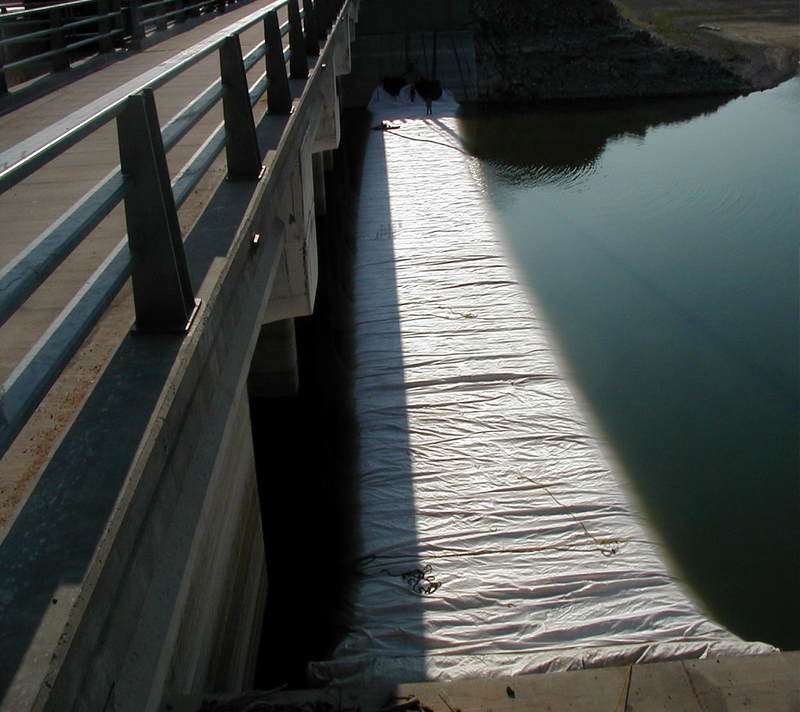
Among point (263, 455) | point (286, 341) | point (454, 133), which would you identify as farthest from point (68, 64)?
point (454, 133)

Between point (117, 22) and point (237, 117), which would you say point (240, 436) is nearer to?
point (237, 117)

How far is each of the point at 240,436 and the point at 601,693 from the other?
3432mm

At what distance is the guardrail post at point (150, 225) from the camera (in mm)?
3439

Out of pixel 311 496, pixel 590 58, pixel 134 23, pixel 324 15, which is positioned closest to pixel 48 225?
pixel 311 496

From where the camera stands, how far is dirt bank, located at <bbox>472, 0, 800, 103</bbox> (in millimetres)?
34219

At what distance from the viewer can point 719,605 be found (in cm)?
912

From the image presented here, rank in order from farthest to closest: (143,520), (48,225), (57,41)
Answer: (57,41), (48,225), (143,520)

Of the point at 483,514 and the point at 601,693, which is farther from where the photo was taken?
the point at 483,514

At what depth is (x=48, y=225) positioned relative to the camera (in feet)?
18.2

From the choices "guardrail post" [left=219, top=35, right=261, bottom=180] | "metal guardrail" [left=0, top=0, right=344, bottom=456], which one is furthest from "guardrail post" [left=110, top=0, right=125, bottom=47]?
"metal guardrail" [left=0, top=0, right=344, bottom=456]

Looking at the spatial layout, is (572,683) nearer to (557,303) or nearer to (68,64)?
(557,303)

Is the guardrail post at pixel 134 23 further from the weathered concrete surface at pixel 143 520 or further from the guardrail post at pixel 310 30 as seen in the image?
the weathered concrete surface at pixel 143 520

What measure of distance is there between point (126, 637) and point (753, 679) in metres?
4.95

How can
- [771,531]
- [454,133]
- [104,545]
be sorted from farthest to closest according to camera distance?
1. [454,133]
2. [771,531]
3. [104,545]
